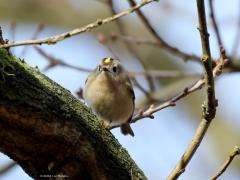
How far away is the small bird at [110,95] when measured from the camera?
3.79 m

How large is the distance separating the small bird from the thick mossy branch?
1.42 meters

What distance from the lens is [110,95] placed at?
151 inches

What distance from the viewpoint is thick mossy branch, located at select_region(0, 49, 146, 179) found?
193 centimetres

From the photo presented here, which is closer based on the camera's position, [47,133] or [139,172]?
[47,133]

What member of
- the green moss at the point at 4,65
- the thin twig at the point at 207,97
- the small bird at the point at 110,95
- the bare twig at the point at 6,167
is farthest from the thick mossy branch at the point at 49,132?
the small bird at the point at 110,95

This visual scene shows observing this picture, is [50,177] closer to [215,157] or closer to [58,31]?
[215,157]

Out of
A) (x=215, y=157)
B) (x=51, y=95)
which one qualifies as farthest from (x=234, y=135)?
(x=51, y=95)

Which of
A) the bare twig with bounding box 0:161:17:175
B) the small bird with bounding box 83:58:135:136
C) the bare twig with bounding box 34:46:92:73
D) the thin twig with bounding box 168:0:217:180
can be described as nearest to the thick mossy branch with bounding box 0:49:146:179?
the thin twig with bounding box 168:0:217:180

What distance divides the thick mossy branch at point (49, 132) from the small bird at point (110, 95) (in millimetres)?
1422

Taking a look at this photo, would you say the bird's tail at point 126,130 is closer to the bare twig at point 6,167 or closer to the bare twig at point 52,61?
the bare twig at point 52,61

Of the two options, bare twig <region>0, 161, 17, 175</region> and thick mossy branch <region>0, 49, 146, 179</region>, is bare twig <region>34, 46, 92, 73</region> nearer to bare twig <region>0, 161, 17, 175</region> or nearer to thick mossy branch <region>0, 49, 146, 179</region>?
bare twig <region>0, 161, 17, 175</region>

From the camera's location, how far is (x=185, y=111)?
7.13 m

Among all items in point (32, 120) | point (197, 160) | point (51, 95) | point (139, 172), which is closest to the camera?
point (32, 120)

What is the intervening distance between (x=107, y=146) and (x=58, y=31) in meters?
5.11
